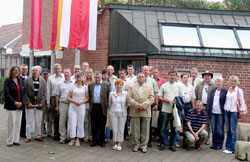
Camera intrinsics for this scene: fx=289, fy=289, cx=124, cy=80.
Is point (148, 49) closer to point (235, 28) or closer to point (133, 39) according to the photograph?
point (133, 39)

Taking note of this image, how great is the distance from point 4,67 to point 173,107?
2913cm

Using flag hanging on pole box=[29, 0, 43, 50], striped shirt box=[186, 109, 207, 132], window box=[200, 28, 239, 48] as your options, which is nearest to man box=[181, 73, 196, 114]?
striped shirt box=[186, 109, 207, 132]

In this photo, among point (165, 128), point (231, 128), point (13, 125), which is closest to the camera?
point (13, 125)

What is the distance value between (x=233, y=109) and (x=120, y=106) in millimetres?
2741

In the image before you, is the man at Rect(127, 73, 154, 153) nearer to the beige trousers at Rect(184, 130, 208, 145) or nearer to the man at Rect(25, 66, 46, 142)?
the beige trousers at Rect(184, 130, 208, 145)

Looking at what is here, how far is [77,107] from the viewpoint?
729 centimetres

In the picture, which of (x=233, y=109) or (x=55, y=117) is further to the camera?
(x=55, y=117)

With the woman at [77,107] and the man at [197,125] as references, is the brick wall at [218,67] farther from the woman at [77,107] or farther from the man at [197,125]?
the woman at [77,107]

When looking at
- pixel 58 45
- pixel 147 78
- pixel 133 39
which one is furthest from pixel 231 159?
pixel 58 45

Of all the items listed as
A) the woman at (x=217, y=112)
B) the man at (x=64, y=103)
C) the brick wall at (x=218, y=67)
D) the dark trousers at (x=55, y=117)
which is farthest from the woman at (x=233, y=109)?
the dark trousers at (x=55, y=117)

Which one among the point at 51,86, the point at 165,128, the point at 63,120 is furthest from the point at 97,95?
the point at 165,128

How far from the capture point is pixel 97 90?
724cm

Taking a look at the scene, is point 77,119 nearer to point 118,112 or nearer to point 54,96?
point 54,96

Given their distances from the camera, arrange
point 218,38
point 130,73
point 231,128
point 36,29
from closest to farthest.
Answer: point 231,128 → point 130,73 → point 218,38 → point 36,29
